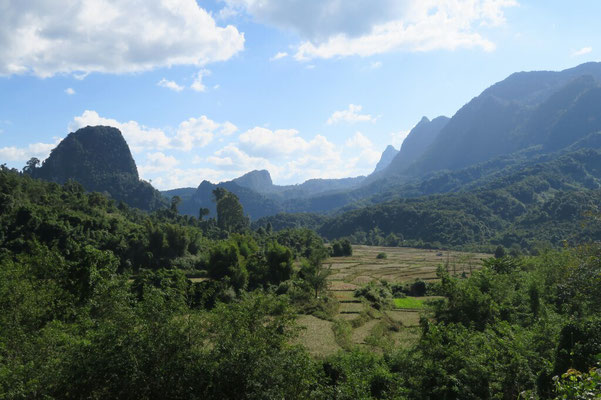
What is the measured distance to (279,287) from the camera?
33406 millimetres

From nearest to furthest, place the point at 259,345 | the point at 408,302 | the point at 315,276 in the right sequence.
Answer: the point at 259,345
the point at 315,276
the point at 408,302

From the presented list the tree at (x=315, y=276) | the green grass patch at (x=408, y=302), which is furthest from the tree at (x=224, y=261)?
the green grass patch at (x=408, y=302)

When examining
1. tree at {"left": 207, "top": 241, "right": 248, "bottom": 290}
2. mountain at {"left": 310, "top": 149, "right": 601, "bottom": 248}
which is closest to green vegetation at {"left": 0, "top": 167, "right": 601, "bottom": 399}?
tree at {"left": 207, "top": 241, "right": 248, "bottom": 290}

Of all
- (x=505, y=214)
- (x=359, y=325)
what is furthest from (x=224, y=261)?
(x=505, y=214)

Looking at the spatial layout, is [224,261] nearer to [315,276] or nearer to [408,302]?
[315,276]

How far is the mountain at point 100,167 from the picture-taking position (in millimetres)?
151113

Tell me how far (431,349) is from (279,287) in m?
22.3

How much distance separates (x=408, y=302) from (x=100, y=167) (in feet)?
544

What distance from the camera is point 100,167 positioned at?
16212 cm

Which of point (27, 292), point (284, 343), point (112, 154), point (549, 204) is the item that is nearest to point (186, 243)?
point (27, 292)

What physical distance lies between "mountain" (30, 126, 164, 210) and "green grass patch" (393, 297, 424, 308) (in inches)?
5749

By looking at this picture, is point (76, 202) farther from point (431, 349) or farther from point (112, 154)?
point (112, 154)

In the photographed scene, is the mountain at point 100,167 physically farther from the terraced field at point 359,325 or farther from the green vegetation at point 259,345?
the green vegetation at point 259,345

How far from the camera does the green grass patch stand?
32.3m
